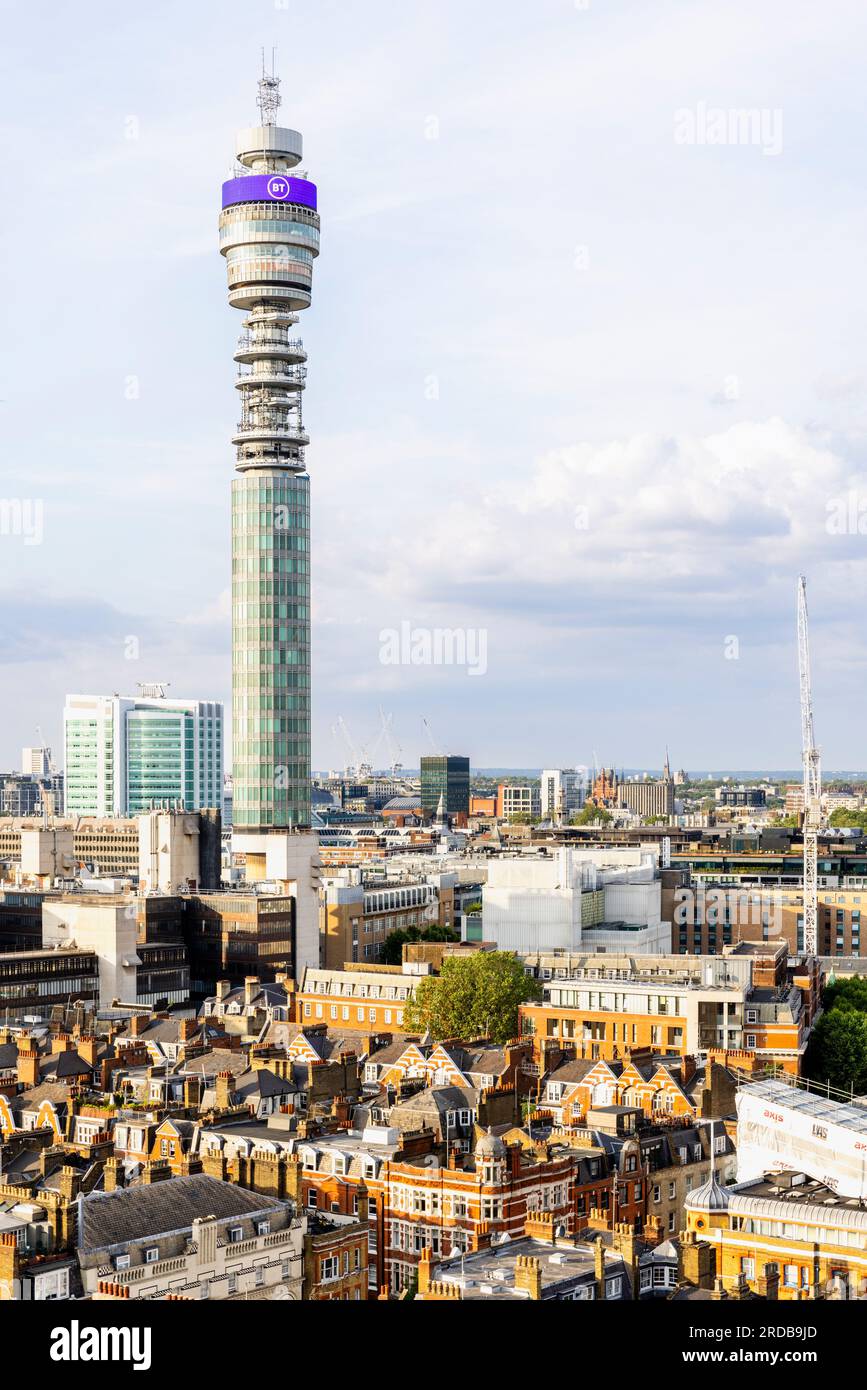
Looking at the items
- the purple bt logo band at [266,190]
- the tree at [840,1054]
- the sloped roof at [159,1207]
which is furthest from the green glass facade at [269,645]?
the sloped roof at [159,1207]

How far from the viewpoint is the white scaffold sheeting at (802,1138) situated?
6009 cm

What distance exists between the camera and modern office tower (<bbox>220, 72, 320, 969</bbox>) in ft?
609

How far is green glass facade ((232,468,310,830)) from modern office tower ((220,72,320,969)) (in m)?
0.11

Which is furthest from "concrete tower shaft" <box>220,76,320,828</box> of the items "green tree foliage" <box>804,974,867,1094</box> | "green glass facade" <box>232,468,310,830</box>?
"green tree foliage" <box>804,974,867,1094</box>

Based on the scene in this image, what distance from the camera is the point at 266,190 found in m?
186

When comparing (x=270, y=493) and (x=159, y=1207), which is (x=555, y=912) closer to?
(x=270, y=493)

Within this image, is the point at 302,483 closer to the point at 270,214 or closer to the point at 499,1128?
the point at 270,214

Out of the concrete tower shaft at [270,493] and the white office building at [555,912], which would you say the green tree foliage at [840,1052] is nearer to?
the white office building at [555,912]

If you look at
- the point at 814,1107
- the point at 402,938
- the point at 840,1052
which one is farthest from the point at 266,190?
the point at 814,1107

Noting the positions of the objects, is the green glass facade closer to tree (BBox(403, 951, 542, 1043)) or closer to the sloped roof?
tree (BBox(403, 951, 542, 1043))

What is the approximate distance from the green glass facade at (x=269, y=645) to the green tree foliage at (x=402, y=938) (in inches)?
1100

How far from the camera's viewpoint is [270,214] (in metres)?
185

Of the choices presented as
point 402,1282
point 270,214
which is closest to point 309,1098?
point 402,1282
